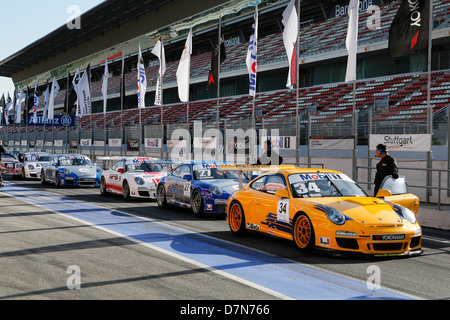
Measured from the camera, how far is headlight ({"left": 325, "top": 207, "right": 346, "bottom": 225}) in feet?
24.5

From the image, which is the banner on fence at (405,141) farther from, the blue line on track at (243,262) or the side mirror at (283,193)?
the blue line on track at (243,262)

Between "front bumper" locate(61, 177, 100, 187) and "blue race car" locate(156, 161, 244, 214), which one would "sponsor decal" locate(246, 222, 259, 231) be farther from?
"front bumper" locate(61, 177, 100, 187)

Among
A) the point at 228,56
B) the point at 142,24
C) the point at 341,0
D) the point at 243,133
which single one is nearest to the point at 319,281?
the point at 243,133

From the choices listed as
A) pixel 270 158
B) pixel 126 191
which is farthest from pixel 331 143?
pixel 126 191

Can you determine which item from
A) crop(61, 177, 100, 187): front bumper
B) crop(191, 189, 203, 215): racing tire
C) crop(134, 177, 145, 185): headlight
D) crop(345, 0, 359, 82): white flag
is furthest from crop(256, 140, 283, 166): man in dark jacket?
crop(61, 177, 100, 187): front bumper

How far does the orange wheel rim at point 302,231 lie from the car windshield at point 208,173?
517 cm

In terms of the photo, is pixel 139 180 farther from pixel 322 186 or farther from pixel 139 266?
pixel 139 266

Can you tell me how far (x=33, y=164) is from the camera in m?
24.8

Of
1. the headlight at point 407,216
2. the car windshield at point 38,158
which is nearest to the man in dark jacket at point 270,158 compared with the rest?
the headlight at point 407,216

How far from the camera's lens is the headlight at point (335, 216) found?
24.5 feet

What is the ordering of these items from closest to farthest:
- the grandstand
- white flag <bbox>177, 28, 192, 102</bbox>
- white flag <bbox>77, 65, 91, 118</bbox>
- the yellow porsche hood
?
1. the yellow porsche hood
2. white flag <bbox>177, 28, 192, 102</bbox>
3. the grandstand
4. white flag <bbox>77, 65, 91, 118</bbox>

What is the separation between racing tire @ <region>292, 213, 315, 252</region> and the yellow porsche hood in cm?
31
